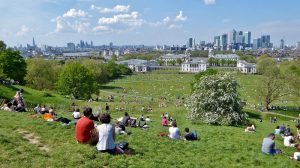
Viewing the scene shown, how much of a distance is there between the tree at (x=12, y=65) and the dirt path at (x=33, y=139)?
181 feet

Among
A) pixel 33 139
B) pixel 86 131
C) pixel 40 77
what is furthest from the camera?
pixel 40 77

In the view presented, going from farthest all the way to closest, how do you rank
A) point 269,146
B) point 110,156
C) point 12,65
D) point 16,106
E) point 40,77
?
point 40,77 < point 12,65 < point 16,106 < point 269,146 < point 110,156

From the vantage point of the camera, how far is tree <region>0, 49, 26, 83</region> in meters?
66.6

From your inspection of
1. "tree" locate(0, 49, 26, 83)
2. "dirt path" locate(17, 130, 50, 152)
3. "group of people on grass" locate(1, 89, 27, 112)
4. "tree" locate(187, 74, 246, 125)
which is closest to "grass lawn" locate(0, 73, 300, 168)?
"dirt path" locate(17, 130, 50, 152)

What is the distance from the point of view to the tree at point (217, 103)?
3347cm

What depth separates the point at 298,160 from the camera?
15805 mm

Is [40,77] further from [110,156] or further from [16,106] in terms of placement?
[110,156]

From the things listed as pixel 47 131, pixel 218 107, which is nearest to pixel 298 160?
pixel 47 131

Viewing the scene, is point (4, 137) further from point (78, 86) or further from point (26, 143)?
point (78, 86)

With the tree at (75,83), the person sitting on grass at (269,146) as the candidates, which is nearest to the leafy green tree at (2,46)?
the tree at (75,83)

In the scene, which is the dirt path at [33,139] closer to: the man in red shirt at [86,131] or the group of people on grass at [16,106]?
the man in red shirt at [86,131]

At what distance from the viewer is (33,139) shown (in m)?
14.2

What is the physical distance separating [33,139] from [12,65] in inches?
2314

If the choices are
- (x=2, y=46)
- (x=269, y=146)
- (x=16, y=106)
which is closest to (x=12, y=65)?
(x=2, y=46)
